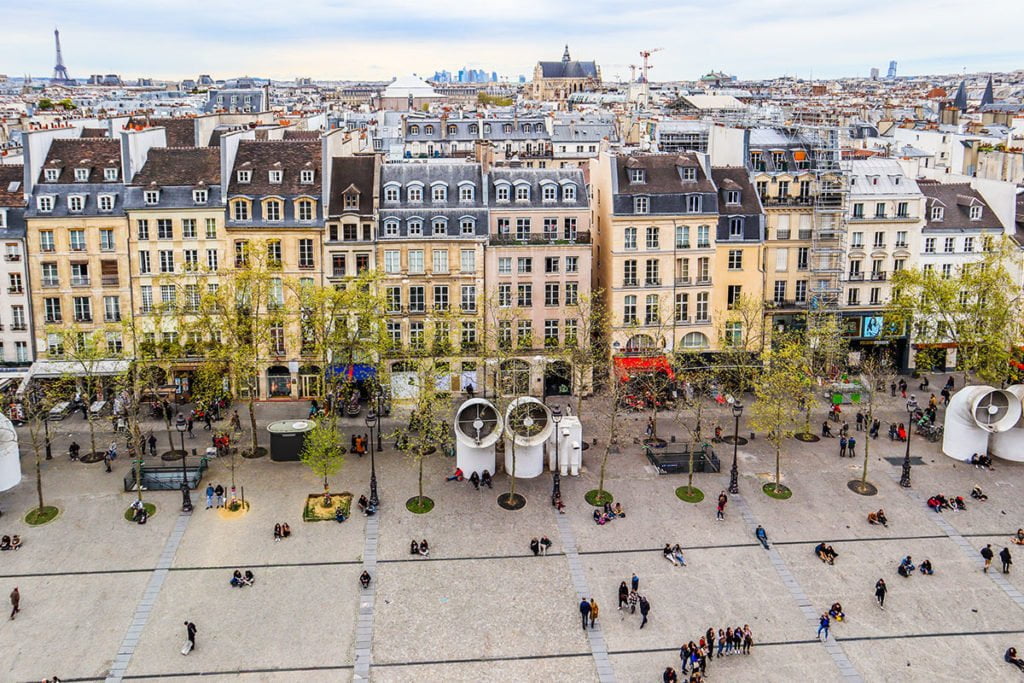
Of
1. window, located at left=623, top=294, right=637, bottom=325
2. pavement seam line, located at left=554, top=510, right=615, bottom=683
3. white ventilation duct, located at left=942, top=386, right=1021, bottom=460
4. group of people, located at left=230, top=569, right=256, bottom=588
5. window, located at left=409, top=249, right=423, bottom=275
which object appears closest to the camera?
pavement seam line, located at left=554, top=510, right=615, bottom=683

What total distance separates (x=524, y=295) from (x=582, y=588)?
3041 cm

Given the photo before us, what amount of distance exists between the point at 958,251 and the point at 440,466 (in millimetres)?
48165

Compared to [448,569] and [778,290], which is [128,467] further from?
[778,290]

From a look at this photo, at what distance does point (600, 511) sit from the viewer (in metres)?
53.0

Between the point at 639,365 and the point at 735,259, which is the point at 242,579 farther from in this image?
the point at 735,259

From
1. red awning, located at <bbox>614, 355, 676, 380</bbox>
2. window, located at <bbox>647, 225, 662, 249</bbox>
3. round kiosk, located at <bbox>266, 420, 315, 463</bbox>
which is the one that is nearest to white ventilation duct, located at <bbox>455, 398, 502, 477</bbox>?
round kiosk, located at <bbox>266, 420, 315, 463</bbox>

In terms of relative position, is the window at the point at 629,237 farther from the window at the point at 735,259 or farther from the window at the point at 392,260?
the window at the point at 392,260

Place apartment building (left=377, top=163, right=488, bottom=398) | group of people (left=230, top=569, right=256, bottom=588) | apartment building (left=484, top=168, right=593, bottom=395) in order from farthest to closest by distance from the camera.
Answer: apartment building (left=484, top=168, right=593, bottom=395), apartment building (left=377, top=163, right=488, bottom=398), group of people (left=230, top=569, right=256, bottom=588)

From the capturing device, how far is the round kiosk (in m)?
59.7

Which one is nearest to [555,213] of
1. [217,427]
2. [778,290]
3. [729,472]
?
[778,290]

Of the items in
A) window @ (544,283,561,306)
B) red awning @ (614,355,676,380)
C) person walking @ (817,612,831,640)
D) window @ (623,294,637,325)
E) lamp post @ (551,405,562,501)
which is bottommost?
person walking @ (817,612,831,640)

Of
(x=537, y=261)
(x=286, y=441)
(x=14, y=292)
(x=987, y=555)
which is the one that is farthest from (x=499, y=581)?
(x=14, y=292)

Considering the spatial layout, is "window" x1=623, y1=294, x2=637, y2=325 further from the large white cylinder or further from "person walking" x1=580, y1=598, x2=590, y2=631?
the large white cylinder

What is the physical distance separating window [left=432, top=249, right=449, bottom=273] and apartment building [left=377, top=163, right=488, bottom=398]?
3.0 inches
